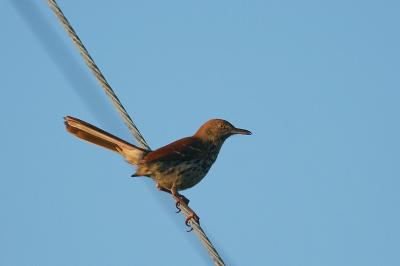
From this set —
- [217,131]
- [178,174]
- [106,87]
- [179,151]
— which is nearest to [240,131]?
[217,131]

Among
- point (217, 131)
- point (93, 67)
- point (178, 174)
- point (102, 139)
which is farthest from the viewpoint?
point (217, 131)

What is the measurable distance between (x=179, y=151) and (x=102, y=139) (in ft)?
2.55

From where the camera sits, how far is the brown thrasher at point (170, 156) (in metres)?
6.17

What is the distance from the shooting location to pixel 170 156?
6602mm

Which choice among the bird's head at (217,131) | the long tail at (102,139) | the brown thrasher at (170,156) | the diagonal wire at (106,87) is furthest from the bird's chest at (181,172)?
the diagonal wire at (106,87)

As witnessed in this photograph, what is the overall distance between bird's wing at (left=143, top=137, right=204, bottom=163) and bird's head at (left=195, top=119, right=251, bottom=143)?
0.19 meters

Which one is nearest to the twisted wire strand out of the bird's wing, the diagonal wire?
the diagonal wire

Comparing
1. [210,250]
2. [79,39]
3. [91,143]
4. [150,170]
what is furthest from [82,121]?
[210,250]

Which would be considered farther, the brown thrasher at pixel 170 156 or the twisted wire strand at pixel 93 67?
the brown thrasher at pixel 170 156

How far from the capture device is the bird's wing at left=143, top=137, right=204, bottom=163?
6.46m

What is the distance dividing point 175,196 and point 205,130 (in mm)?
1044

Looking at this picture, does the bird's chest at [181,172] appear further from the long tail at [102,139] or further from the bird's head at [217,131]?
the bird's head at [217,131]

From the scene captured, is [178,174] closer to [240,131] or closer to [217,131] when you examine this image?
[217,131]

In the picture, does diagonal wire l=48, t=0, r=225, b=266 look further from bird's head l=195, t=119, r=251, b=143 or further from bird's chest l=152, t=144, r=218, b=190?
bird's head l=195, t=119, r=251, b=143
